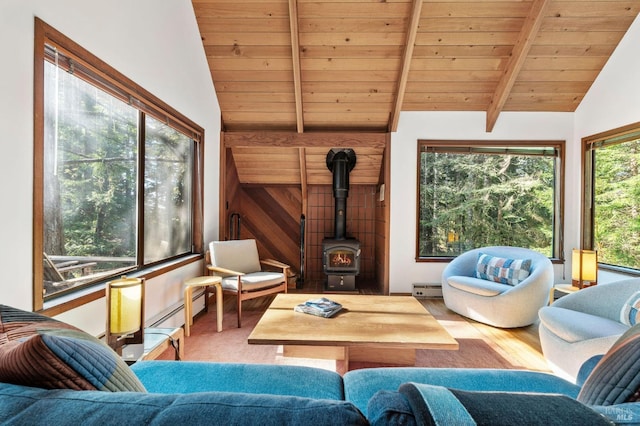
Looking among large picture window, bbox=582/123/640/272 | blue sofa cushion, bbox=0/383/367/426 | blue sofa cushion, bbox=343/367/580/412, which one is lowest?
blue sofa cushion, bbox=343/367/580/412

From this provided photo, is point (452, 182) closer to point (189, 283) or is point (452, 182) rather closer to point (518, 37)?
point (518, 37)

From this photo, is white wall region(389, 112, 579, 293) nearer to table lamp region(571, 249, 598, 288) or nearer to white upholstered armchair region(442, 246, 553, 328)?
white upholstered armchair region(442, 246, 553, 328)

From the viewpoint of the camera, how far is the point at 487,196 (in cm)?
414

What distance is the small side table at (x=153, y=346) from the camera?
1.66m

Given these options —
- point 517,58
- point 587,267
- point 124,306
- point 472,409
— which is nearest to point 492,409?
point 472,409

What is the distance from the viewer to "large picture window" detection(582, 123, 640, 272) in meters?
3.21

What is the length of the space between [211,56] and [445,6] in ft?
8.45

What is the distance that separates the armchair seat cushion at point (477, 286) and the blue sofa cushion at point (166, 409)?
3.01m

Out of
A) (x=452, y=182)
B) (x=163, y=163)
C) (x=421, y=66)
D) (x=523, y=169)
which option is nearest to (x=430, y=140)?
(x=452, y=182)

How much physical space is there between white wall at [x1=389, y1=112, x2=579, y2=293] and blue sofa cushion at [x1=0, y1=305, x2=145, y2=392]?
3.68 m

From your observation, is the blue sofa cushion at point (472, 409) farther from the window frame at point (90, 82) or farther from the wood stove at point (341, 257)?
the wood stove at point (341, 257)

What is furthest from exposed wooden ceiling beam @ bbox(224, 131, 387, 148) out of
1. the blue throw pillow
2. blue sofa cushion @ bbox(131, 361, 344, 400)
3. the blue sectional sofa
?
the blue sectional sofa

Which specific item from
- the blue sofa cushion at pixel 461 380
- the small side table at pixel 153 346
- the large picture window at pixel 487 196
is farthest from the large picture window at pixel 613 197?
the small side table at pixel 153 346

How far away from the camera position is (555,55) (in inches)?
135
